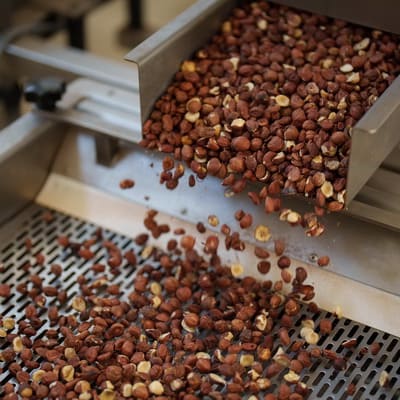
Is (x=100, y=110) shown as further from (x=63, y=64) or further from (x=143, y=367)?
(x=143, y=367)

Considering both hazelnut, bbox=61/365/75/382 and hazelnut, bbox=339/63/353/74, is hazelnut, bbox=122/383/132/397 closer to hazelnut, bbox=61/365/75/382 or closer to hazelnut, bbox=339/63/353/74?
hazelnut, bbox=61/365/75/382

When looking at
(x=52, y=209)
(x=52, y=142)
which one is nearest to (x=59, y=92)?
(x=52, y=142)

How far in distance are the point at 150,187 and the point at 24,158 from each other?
25 cm

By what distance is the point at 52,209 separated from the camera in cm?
153

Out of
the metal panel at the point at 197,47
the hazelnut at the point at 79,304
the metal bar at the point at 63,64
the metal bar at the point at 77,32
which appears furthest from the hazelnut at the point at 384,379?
the metal bar at the point at 77,32

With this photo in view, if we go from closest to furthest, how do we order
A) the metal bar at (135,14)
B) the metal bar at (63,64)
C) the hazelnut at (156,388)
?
the hazelnut at (156,388), the metal bar at (63,64), the metal bar at (135,14)

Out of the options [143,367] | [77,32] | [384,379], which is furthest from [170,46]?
[77,32]

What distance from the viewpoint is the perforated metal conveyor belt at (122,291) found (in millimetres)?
1161

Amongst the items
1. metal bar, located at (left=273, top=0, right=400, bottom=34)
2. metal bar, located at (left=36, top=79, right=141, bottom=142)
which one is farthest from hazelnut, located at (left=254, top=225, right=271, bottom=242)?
metal bar, located at (left=273, top=0, right=400, bottom=34)

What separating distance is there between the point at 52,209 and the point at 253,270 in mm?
442

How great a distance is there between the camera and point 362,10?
51.4 inches

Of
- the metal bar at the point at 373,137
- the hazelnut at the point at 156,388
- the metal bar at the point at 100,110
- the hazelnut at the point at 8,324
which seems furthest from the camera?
the metal bar at the point at 100,110

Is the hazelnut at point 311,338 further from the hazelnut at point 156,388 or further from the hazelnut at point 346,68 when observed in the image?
the hazelnut at point 346,68

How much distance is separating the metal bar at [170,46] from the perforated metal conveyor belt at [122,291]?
12.3 inches
